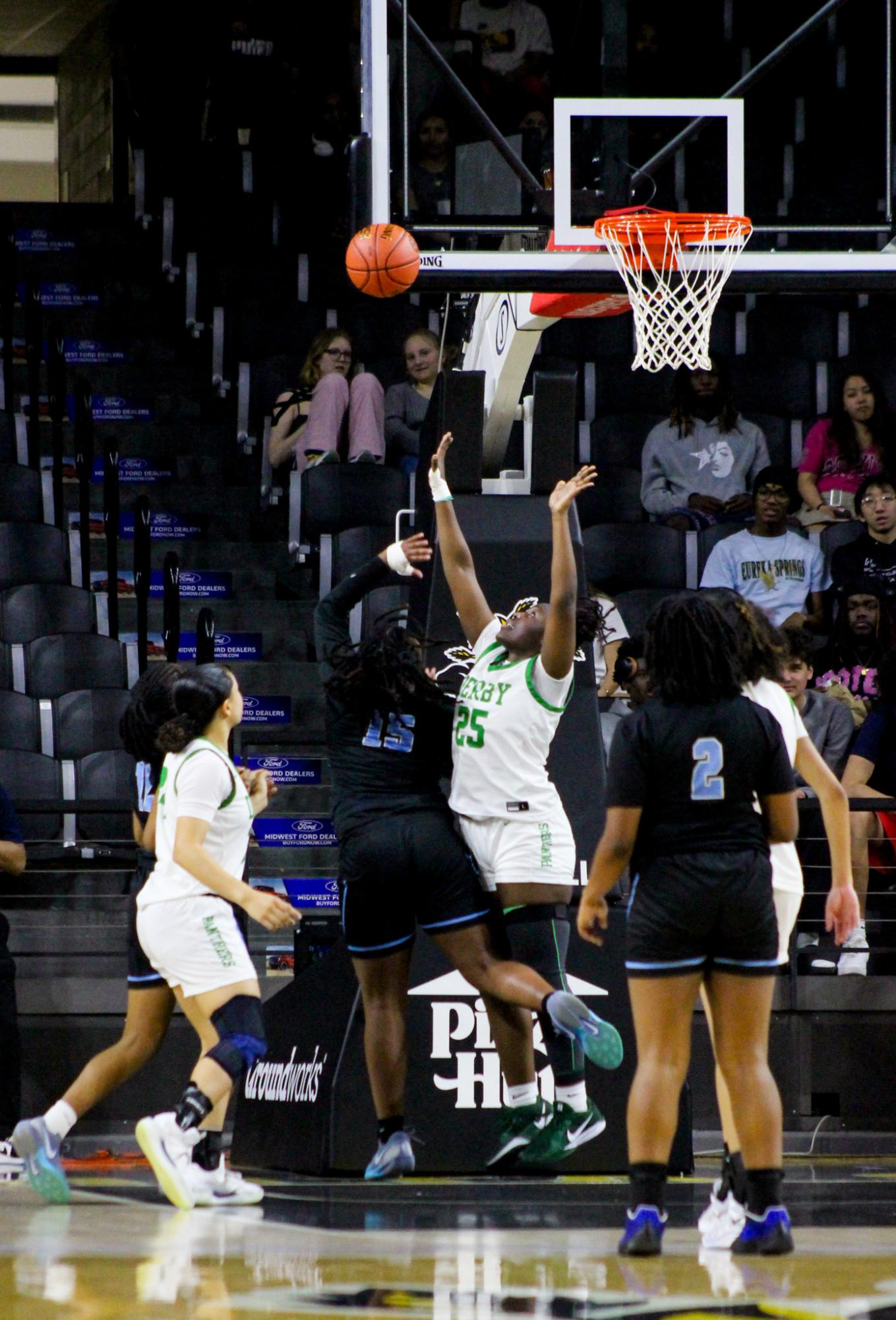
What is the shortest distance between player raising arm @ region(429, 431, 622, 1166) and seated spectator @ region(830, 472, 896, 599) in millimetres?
4584

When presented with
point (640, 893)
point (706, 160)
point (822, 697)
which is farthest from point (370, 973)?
point (706, 160)

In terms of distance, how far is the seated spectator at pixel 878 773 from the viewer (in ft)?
29.8

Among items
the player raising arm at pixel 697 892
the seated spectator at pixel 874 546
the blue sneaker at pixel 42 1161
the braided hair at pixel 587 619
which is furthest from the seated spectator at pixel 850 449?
the blue sneaker at pixel 42 1161

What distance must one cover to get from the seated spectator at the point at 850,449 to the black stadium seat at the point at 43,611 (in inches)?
173

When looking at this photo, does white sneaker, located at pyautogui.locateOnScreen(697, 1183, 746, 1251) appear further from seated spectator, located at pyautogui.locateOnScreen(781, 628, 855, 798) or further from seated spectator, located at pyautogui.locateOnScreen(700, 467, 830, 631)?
seated spectator, located at pyautogui.locateOnScreen(700, 467, 830, 631)

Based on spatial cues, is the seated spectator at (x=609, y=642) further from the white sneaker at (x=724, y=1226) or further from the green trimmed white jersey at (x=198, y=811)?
the white sneaker at (x=724, y=1226)

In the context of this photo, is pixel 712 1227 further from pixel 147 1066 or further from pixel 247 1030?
pixel 147 1066

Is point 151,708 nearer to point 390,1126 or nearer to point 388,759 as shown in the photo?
point 388,759

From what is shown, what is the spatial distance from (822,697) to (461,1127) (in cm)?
323

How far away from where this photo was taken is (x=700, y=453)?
12031mm

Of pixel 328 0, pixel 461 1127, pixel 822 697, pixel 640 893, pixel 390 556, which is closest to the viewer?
pixel 640 893

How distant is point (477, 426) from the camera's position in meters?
8.02

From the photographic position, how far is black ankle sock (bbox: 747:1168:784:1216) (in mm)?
5164

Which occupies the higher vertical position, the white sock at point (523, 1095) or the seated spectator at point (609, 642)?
the seated spectator at point (609, 642)
